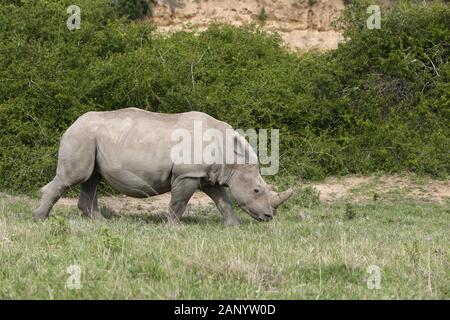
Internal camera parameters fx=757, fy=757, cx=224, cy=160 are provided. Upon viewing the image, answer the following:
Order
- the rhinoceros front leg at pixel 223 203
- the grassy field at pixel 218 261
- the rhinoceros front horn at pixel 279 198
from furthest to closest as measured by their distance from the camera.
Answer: the rhinoceros front leg at pixel 223 203 < the rhinoceros front horn at pixel 279 198 < the grassy field at pixel 218 261

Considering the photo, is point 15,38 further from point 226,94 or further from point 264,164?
point 264,164

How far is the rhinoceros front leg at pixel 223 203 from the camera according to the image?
10.5 metres

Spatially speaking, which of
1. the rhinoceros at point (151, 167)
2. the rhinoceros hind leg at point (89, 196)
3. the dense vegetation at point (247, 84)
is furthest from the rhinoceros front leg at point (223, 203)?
the dense vegetation at point (247, 84)

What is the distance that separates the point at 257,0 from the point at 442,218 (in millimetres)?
15827

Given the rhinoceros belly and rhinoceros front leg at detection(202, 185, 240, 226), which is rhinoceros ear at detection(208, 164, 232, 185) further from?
the rhinoceros belly

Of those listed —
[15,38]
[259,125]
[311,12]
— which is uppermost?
[311,12]

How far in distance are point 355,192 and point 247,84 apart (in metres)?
3.80

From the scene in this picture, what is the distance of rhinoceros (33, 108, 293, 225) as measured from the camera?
10.3 meters

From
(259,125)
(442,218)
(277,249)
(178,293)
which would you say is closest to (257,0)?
(259,125)

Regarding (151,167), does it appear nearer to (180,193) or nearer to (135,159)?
(135,159)

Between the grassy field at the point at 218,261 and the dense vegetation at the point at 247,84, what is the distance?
209 inches

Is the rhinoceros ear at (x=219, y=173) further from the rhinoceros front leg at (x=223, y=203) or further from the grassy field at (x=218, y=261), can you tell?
the grassy field at (x=218, y=261)

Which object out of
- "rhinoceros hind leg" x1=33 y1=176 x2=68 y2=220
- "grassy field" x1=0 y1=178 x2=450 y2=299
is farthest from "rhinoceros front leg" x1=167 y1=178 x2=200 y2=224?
"rhinoceros hind leg" x1=33 y1=176 x2=68 y2=220
